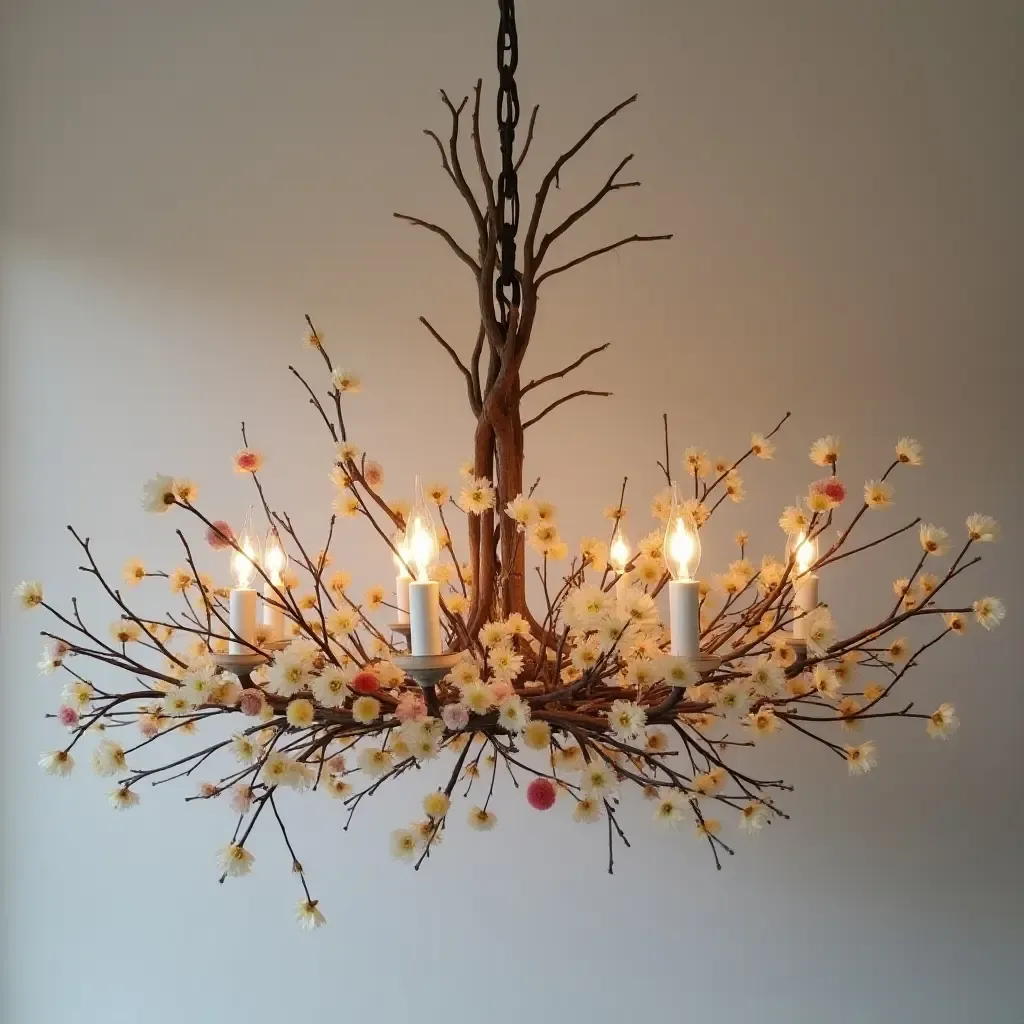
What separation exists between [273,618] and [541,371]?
85 centimetres

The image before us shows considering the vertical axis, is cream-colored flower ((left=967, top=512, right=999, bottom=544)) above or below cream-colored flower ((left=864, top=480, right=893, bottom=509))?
below

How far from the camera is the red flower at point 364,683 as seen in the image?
86 centimetres

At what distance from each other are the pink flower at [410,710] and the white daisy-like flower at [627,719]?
0.17 m

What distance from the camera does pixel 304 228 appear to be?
6.07 ft

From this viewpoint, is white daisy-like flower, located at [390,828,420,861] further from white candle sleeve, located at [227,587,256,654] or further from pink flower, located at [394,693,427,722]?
white candle sleeve, located at [227,587,256,654]

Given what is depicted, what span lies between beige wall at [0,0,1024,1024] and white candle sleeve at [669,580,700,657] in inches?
35.9

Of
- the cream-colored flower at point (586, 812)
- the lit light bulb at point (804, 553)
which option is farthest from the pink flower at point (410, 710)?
the lit light bulb at point (804, 553)

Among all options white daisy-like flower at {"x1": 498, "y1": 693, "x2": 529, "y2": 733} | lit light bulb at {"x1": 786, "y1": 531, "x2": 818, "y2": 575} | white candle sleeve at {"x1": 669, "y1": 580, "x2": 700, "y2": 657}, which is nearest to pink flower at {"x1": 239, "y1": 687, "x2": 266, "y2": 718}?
white daisy-like flower at {"x1": 498, "y1": 693, "x2": 529, "y2": 733}

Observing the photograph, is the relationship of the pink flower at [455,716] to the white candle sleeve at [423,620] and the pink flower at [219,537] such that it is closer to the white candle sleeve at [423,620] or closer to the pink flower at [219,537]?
the white candle sleeve at [423,620]

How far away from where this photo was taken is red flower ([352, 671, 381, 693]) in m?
0.86

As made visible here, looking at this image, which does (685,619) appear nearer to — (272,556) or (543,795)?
(543,795)

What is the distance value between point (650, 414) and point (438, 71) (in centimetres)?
82

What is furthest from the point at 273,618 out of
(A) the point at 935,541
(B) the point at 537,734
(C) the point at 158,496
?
(A) the point at 935,541

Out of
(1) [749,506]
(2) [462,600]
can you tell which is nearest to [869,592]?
(1) [749,506]
